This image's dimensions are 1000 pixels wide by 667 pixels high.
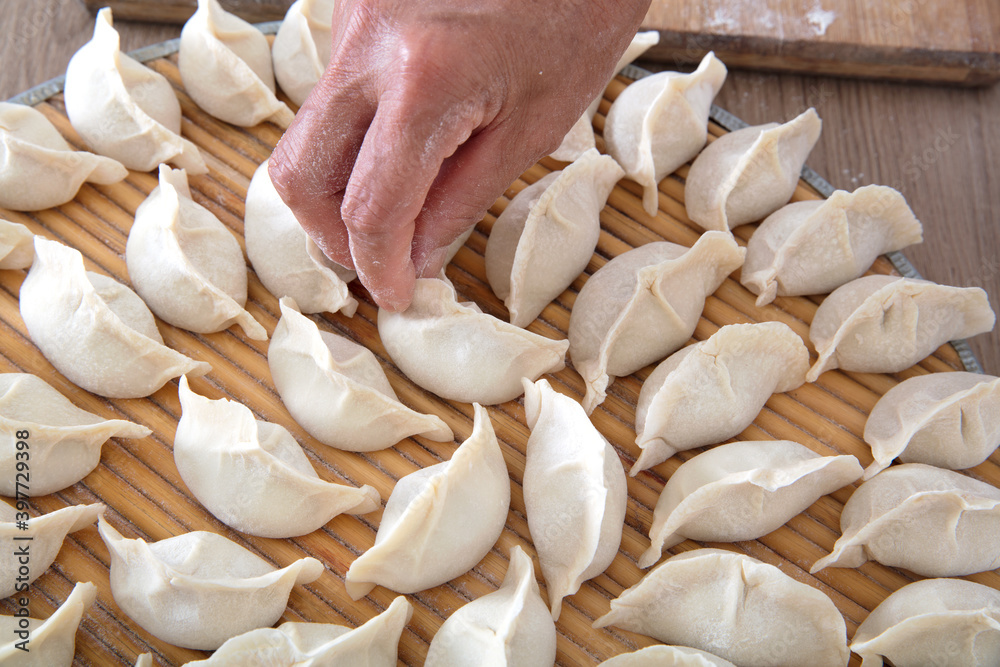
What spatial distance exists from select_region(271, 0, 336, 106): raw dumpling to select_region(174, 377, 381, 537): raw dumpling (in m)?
0.74

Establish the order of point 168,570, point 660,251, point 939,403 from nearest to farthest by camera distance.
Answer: point 168,570 → point 939,403 → point 660,251

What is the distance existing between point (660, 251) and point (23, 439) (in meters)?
1.21

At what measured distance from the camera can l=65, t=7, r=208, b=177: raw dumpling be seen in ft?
5.41

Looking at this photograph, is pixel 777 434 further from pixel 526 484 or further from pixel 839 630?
pixel 526 484

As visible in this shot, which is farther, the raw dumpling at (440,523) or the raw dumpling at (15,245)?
the raw dumpling at (15,245)

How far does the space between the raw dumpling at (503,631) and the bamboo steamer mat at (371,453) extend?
0.07m

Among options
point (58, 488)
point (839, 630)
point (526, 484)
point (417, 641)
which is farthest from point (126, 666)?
point (839, 630)

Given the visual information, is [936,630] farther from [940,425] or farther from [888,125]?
[888,125]

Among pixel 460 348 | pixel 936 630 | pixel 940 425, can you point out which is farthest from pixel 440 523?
pixel 940 425

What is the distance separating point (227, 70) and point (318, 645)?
1174 mm

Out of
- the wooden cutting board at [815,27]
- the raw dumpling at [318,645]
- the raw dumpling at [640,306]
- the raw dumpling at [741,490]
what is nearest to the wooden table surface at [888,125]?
the wooden cutting board at [815,27]

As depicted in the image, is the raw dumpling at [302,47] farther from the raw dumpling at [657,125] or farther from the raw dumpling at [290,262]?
the raw dumpling at [657,125]

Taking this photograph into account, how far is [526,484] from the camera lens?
146 cm

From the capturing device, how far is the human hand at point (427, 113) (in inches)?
43.7
